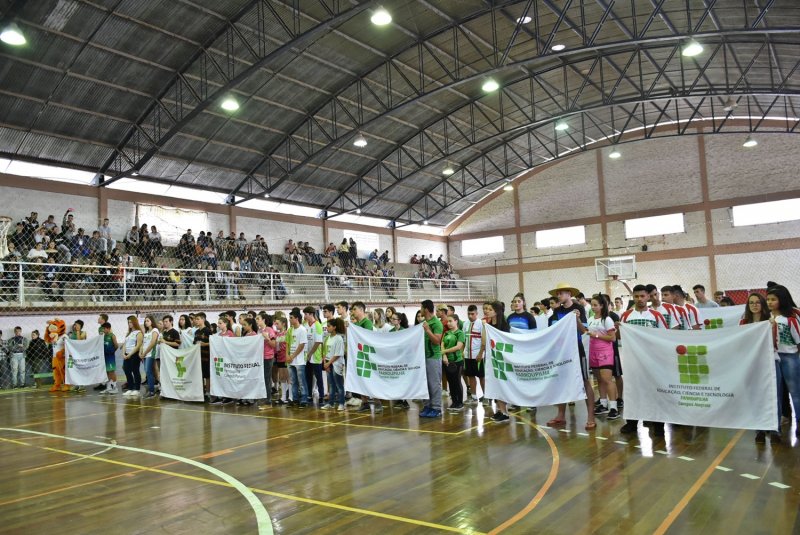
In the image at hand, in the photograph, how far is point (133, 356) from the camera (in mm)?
11742

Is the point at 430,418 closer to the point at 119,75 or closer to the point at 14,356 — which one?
the point at 14,356

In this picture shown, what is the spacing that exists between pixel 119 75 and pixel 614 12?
606 inches

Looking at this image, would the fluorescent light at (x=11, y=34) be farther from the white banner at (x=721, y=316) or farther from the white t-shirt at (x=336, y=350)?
the white banner at (x=721, y=316)

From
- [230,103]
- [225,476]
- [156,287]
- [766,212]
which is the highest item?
[230,103]

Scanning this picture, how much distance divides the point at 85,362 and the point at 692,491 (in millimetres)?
13131

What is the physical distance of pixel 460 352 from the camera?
27.3 ft

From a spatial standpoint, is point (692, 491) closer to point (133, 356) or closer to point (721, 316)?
point (721, 316)

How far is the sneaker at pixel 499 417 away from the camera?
24.2ft

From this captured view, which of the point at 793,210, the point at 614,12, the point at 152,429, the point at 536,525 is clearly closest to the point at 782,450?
the point at 536,525

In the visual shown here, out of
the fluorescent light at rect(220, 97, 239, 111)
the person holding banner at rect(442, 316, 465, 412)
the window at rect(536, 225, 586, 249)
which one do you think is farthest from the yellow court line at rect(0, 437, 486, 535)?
the window at rect(536, 225, 586, 249)

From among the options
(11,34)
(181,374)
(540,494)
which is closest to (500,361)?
(540,494)

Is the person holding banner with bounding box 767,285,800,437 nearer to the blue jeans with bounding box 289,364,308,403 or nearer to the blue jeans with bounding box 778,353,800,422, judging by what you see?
the blue jeans with bounding box 778,353,800,422

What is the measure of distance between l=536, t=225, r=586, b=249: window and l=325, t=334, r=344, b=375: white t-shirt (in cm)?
2342

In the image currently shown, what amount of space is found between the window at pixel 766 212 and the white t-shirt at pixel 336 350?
23666mm
